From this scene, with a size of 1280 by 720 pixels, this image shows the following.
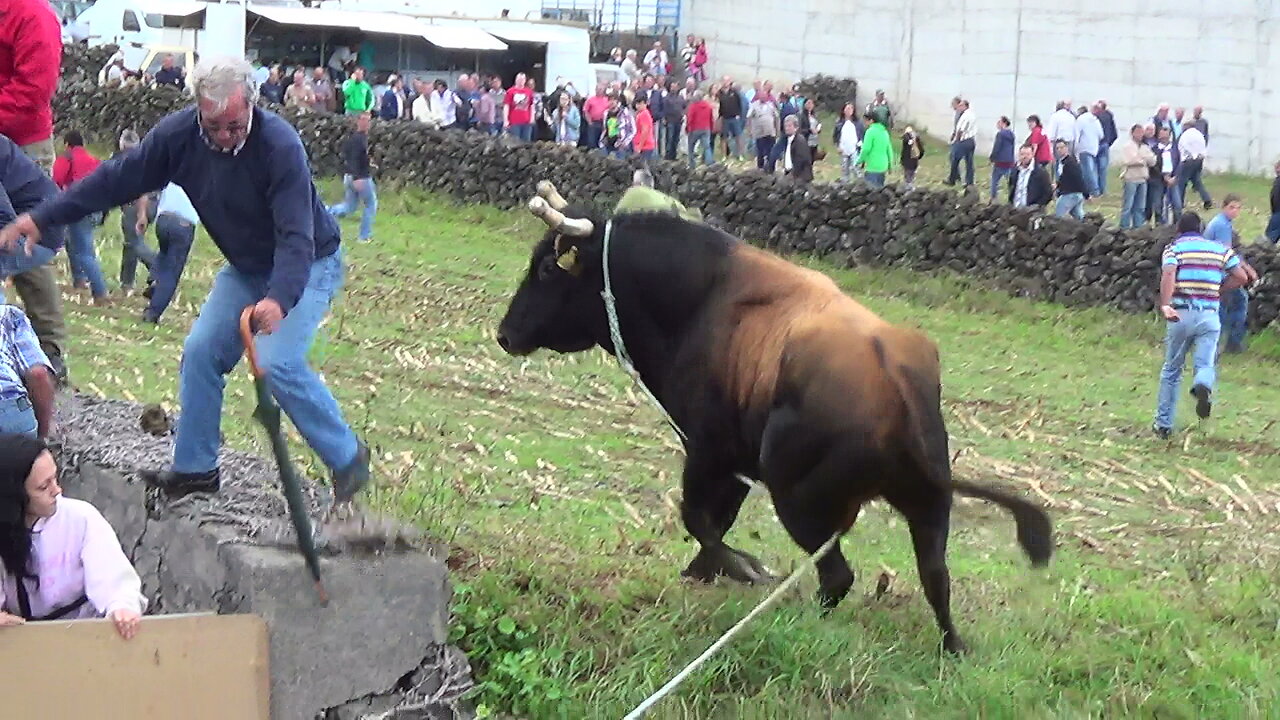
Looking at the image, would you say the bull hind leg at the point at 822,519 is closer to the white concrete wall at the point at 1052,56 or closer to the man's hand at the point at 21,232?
the man's hand at the point at 21,232

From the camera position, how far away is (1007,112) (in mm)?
35531

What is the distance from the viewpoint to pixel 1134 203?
77.8 ft

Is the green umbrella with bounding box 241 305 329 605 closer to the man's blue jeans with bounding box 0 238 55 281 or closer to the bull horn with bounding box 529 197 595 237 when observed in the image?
the bull horn with bounding box 529 197 595 237

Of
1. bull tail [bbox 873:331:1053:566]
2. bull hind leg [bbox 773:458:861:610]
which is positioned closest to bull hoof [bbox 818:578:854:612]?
bull hind leg [bbox 773:458:861:610]

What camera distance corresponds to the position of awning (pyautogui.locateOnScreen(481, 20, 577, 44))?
122ft

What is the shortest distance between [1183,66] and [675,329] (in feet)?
96.5

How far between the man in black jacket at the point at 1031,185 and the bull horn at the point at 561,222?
48.7 ft

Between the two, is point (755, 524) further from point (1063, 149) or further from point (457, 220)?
point (457, 220)

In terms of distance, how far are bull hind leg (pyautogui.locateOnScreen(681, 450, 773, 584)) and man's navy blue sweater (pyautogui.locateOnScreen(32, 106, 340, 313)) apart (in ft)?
5.81

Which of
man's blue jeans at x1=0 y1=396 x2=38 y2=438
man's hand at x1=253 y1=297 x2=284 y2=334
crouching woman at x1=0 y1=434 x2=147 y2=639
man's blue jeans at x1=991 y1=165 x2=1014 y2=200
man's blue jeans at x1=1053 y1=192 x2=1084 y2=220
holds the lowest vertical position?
crouching woman at x1=0 y1=434 x2=147 y2=639

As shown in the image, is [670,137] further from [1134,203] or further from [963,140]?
[1134,203]

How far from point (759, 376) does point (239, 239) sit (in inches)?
81.8

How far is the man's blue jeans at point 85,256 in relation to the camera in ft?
50.1

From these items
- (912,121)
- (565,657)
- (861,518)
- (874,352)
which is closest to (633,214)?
(874,352)
